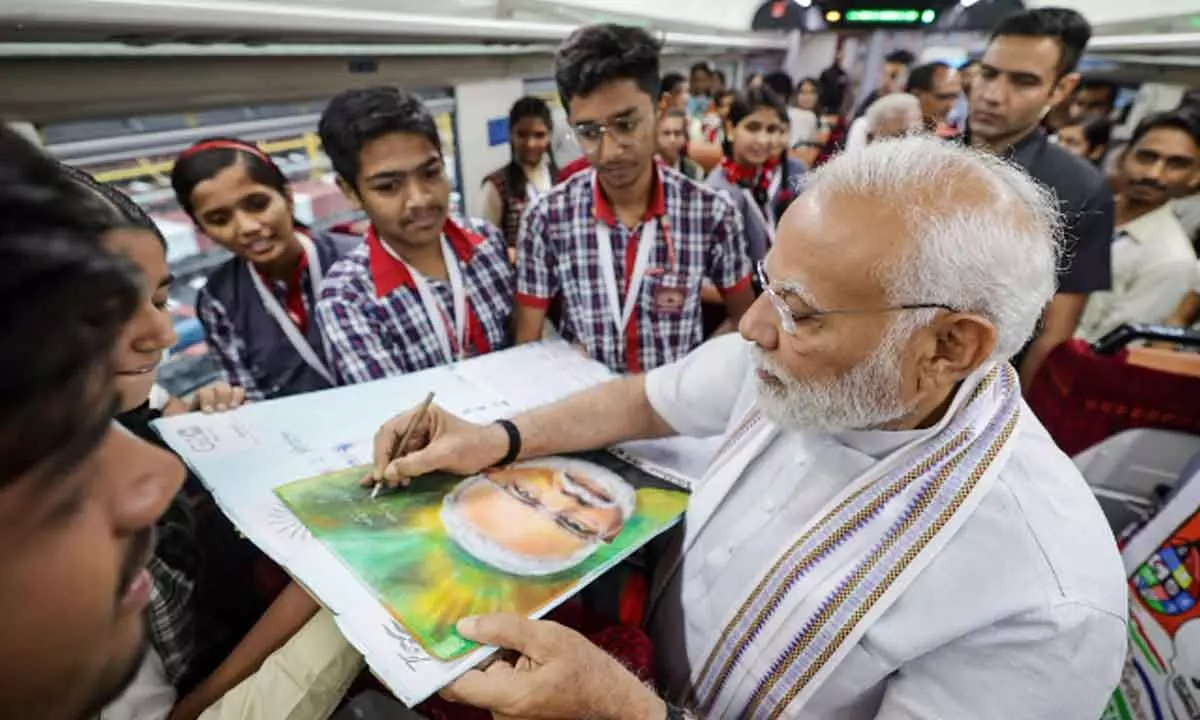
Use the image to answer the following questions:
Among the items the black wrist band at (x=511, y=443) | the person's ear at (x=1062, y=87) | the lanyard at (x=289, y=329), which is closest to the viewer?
the black wrist band at (x=511, y=443)

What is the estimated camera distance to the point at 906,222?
1.09 meters

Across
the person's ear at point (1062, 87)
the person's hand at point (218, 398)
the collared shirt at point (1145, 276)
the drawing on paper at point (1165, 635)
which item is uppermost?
the person's ear at point (1062, 87)

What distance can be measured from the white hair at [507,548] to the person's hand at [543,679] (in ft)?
0.44

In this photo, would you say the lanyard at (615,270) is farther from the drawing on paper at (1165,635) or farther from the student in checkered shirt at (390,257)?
the drawing on paper at (1165,635)

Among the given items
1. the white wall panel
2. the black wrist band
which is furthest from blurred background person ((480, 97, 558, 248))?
the black wrist band

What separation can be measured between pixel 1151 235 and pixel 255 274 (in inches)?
179

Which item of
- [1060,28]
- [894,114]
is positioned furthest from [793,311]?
[894,114]

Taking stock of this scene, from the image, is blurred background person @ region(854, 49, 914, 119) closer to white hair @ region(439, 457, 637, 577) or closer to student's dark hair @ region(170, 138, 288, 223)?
student's dark hair @ region(170, 138, 288, 223)

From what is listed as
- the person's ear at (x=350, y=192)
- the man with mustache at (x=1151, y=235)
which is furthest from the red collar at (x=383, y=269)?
the man with mustache at (x=1151, y=235)

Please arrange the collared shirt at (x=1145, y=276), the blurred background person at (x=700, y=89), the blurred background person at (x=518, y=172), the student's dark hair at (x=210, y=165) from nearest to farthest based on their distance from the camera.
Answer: the student's dark hair at (x=210, y=165), the collared shirt at (x=1145, y=276), the blurred background person at (x=518, y=172), the blurred background person at (x=700, y=89)

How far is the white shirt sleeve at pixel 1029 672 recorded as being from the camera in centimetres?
96

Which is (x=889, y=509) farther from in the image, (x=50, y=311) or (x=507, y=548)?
(x=50, y=311)

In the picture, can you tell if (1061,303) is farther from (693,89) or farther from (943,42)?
(943,42)

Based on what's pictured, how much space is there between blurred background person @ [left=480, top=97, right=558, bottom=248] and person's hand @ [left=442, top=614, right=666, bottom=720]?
3756 mm
